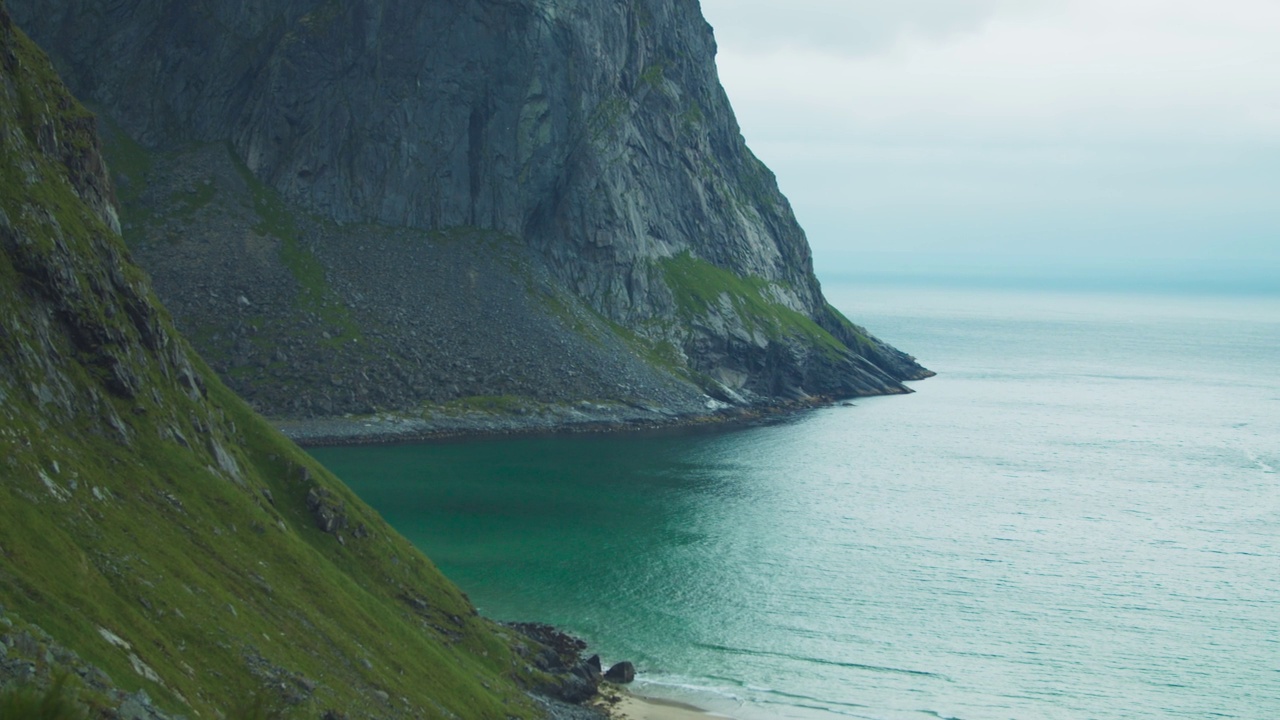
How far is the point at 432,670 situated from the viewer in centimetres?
4947

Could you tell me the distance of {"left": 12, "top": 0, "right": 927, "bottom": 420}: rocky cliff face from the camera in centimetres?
16112

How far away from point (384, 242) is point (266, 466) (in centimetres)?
10347

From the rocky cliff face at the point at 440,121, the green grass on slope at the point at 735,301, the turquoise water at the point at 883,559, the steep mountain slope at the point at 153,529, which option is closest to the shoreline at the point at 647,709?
the turquoise water at the point at 883,559

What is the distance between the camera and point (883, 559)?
8844 centimetres

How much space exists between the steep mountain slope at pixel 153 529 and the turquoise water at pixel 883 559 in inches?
628

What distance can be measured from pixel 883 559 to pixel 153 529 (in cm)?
5843

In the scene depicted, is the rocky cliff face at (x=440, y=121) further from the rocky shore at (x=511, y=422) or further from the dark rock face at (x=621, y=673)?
the dark rock face at (x=621, y=673)

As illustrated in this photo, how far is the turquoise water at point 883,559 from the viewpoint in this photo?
63.7 meters

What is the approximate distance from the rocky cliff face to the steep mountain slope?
9713 cm

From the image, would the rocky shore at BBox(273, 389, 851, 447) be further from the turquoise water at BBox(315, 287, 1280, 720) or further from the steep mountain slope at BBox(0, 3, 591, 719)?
the steep mountain slope at BBox(0, 3, 591, 719)

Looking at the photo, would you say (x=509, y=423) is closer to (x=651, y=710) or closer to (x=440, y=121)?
(x=440, y=121)

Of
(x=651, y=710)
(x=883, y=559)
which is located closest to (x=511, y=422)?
(x=883, y=559)

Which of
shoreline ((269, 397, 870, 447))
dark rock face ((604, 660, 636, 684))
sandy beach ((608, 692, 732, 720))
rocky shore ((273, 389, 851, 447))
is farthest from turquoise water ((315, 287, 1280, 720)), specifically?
rocky shore ((273, 389, 851, 447))

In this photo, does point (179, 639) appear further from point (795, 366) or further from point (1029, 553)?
point (795, 366)
